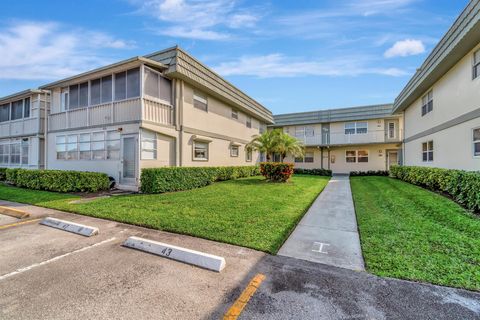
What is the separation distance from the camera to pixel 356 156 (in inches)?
963

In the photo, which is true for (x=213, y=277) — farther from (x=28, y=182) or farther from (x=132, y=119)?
(x=28, y=182)

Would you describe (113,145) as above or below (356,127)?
below

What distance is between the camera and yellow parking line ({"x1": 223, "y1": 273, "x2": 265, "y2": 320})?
8.09ft

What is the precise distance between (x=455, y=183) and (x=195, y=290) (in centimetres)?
908

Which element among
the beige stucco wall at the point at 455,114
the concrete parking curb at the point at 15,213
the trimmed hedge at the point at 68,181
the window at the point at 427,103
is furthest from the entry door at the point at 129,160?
the window at the point at 427,103

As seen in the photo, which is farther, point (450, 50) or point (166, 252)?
point (450, 50)

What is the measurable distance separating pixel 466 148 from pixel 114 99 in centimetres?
1567

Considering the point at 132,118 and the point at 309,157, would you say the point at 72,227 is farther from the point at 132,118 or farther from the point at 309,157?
the point at 309,157

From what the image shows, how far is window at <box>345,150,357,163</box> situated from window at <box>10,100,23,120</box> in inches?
1133

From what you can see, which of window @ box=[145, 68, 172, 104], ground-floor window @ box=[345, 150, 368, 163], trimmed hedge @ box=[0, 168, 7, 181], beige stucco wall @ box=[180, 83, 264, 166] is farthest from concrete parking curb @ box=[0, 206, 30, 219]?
ground-floor window @ box=[345, 150, 368, 163]

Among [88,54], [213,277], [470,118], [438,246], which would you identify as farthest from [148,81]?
[470,118]

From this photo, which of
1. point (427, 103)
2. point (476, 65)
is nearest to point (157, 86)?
point (476, 65)

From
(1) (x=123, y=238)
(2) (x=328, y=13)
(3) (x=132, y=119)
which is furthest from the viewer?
(3) (x=132, y=119)

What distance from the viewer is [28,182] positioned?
1162 cm
